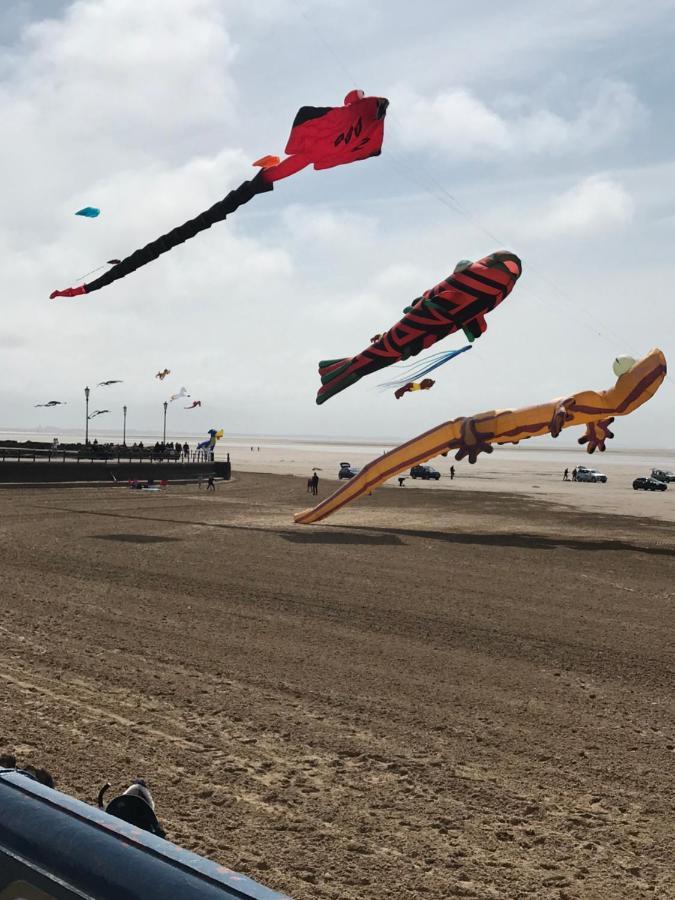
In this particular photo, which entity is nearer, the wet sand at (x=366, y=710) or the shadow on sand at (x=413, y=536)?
the wet sand at (x=366, y=710)

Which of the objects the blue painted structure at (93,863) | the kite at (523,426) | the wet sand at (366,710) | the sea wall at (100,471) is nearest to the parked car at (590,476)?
the sea wall at (100,471)

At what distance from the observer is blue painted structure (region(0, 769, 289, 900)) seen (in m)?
2.02

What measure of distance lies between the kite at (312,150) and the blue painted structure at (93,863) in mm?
17236

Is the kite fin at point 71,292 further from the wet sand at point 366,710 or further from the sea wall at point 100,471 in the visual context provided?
the sea wall at point 100,471

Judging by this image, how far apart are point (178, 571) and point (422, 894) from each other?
40.5 feet

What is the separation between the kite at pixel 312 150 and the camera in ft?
58.6

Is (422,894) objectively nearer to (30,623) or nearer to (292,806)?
(292,806)

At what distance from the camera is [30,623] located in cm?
1155

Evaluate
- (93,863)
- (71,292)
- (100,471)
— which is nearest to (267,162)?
(71,292)

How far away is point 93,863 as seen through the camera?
210cm

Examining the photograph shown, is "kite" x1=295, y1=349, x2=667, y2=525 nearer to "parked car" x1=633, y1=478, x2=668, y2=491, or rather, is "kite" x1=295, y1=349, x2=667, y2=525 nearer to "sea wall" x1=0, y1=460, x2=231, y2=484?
"sea wall" x1=0, y1=460, x2=231, y2=484

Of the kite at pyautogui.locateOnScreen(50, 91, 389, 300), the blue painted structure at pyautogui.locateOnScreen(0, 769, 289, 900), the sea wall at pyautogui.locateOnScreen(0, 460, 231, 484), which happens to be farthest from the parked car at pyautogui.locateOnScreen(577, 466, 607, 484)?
the blue painted structure at pyautogui.locateOnScreen(0, 769, 289, 900)

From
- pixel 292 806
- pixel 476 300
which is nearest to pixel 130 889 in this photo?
pixel 292 806

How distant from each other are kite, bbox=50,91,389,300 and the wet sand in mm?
8368
